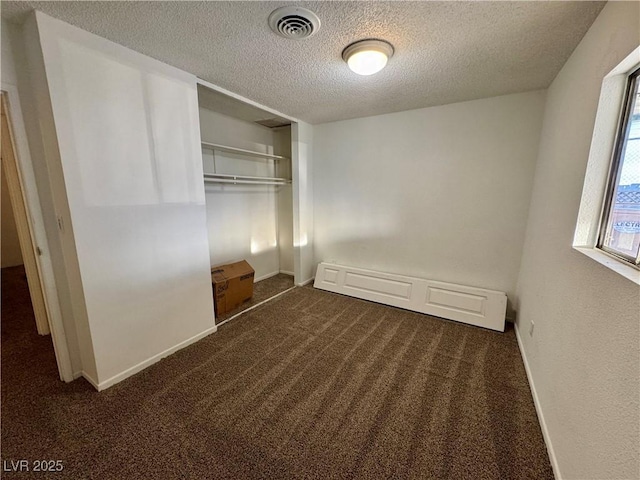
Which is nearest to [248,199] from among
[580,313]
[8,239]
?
[580,313]

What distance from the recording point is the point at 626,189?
46.6 inches

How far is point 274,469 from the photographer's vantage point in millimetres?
1274

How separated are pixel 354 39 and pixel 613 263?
5.82ft

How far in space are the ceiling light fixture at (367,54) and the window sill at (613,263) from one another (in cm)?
161

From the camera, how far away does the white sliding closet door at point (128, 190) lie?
1.55 metres

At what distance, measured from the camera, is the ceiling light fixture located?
64.2 inches

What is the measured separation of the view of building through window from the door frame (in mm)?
Result: 3214

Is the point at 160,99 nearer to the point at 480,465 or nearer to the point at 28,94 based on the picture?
the point at 28,94

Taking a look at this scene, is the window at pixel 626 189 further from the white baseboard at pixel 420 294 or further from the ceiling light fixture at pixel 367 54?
the white baseboard at pixel 420 294

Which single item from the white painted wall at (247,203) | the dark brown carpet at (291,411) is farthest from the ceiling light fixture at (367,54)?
the dark brown carpet at (291,411)

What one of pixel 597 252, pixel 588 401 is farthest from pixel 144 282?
pixel 597 252

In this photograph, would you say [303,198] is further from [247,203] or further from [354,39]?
[354,39]

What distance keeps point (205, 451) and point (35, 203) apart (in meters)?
1.87

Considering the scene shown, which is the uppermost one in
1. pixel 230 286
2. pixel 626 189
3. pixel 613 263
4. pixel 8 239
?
pixel 626 189
